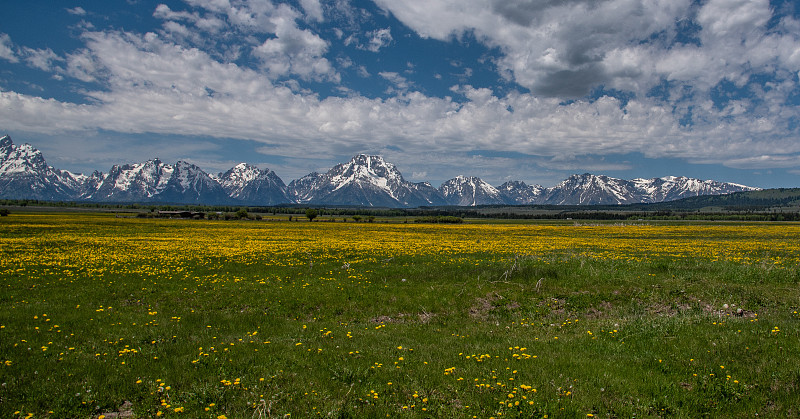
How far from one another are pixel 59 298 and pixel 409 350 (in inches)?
640

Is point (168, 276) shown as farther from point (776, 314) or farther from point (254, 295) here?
point (776, 314)

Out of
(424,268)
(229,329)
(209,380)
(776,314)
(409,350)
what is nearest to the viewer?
(209,380)

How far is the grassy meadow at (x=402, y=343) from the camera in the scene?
7.96 meters

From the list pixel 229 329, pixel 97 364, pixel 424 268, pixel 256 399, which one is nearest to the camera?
pixel 256 399

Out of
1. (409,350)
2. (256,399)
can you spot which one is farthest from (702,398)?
(256,399)

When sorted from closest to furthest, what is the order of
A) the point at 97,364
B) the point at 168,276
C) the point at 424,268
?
the point at 97,364 < the point at 168,276 < the point at 424,268

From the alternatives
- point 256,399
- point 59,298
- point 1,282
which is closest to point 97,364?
point 256,399

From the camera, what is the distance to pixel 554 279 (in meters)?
20.7

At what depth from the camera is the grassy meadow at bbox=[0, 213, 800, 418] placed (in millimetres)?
7957

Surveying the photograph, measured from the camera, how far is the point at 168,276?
22.0 meters

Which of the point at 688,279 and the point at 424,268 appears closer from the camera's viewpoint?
the point at 688,279

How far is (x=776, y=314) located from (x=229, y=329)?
803 inches

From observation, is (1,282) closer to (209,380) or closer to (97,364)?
(97,364)

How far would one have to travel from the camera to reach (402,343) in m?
→ 12.1
